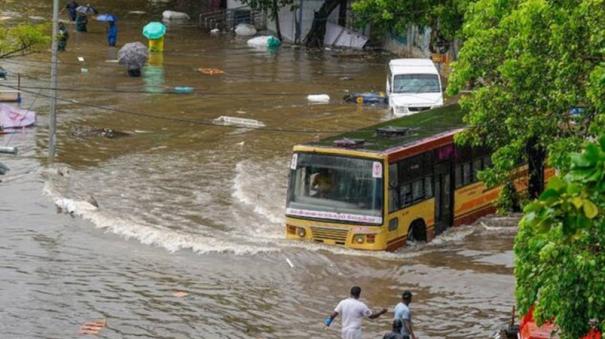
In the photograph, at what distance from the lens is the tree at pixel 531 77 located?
1638 cm

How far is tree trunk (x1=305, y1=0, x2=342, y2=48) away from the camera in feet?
185

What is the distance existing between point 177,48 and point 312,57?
5650 mm

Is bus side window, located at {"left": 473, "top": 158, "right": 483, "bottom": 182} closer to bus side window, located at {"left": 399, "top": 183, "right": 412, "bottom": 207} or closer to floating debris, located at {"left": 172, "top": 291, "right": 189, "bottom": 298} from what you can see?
bus side window, located at {"left": 399, "top": 183, "right": 412, "bottom": 207}

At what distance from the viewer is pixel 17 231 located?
25.5 meters

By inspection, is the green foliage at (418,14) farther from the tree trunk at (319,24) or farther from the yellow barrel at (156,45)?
the tree trunk at (319,24)

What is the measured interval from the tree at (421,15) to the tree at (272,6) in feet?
36.9

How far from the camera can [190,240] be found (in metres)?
24.4

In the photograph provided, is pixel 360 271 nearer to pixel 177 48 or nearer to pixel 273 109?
pixel 273 109

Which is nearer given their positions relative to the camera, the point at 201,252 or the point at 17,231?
the point at 201,252

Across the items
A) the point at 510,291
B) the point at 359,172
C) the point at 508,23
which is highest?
the point at 508,23

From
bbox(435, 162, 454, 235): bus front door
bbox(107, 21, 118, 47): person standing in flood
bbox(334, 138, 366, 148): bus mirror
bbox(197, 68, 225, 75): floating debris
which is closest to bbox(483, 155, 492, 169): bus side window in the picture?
bbox(435, 162, 454, 235): bus front door

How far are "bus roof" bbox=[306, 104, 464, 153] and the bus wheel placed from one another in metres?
1.53

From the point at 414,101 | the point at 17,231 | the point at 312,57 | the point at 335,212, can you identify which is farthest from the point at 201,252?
the point at 312,57

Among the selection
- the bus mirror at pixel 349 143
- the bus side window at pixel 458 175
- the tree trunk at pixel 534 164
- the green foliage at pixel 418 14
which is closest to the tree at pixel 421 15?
the green foliage at pixel 418 14
